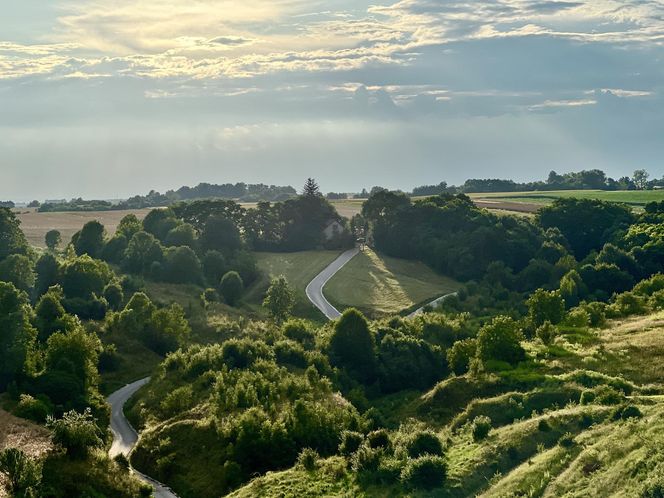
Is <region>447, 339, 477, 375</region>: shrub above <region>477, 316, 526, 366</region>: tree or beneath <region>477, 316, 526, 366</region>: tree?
beneath

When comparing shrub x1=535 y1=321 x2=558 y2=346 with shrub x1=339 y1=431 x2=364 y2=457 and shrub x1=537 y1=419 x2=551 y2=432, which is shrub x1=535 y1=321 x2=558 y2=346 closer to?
shrub x1=537 y1=419 x2=551 y2=432

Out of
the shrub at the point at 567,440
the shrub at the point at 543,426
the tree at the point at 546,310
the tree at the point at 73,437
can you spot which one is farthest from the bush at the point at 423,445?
the tree at the point at 546,310

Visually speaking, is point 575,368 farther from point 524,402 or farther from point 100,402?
point 100,402

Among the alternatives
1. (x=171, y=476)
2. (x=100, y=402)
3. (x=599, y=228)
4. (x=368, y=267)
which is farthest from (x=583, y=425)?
(x=599, y=228)

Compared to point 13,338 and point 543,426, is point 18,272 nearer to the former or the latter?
point 13,338

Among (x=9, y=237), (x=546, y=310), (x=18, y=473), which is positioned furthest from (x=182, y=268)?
(x=18, y=473)

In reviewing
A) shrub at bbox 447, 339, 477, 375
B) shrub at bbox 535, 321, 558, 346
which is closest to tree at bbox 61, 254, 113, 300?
shrub at bbox 447, 339, 477, 375

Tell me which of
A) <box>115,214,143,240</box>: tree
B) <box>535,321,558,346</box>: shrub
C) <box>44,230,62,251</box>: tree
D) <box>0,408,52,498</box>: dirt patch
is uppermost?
<box>115,214,143,240</box>: tree
